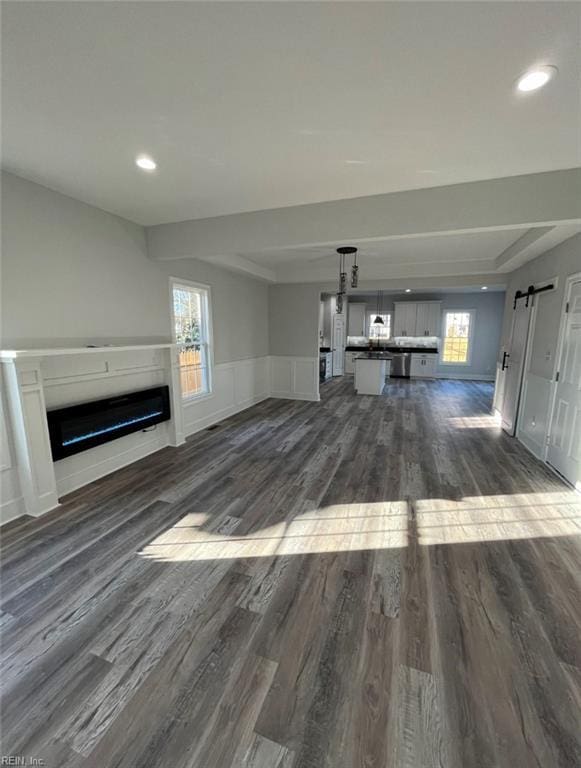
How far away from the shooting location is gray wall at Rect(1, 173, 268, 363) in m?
2.58

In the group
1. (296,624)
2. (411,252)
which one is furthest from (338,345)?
(296,624)

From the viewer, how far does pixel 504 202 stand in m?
2.51

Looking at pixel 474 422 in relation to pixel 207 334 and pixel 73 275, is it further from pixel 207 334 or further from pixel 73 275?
pixel 73 275

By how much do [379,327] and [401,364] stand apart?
143 cm

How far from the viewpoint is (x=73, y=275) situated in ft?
9.93

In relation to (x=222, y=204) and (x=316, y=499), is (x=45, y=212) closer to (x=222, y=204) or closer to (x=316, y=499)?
(x=222, y=204)

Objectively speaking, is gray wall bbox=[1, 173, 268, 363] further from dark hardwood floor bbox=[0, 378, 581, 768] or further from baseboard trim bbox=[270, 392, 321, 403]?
baseboard trim bbox=[270, 392, 321, 403]

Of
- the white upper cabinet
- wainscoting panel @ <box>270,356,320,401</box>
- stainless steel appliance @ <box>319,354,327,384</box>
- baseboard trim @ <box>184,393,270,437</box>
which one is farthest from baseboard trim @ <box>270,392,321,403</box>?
the white upper cabinet

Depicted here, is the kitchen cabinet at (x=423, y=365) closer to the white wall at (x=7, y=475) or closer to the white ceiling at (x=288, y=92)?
the white ceiling at (x=288, y=92)

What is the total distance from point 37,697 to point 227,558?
108 centimetres

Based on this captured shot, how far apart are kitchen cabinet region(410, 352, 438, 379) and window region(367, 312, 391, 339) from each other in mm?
1155

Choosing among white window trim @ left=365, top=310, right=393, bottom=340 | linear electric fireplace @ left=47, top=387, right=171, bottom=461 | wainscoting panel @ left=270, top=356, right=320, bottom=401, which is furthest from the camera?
white window trim @ left=365, top=310, right=393, bottom=340

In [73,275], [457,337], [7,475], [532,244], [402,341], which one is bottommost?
[7,475]

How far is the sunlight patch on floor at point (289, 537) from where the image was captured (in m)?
2.30
